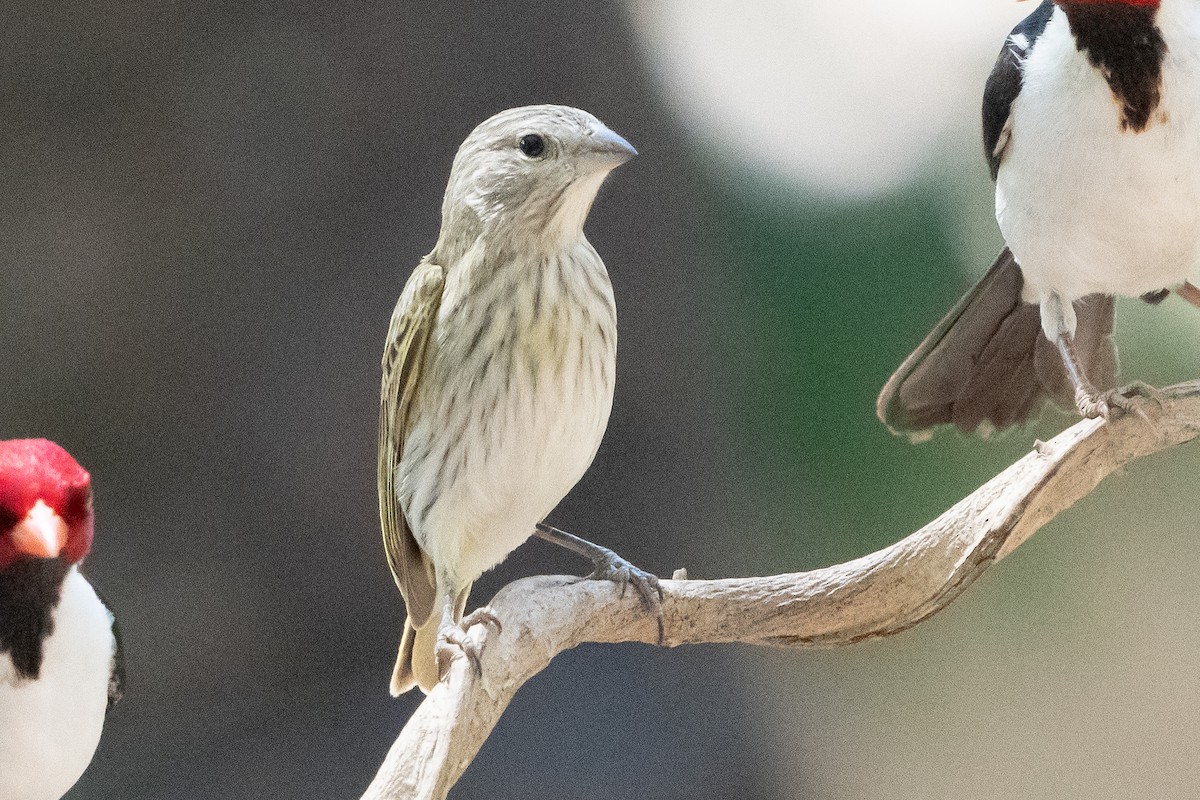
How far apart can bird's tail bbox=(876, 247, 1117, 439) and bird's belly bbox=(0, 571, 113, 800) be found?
0.79 meters

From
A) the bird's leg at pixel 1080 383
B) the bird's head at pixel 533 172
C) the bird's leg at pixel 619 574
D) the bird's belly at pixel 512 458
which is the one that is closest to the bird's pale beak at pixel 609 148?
the bird's head at pixel 533 172

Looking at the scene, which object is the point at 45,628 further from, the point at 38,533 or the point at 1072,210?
the point at 1072,210

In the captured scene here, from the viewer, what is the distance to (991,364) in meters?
1.26

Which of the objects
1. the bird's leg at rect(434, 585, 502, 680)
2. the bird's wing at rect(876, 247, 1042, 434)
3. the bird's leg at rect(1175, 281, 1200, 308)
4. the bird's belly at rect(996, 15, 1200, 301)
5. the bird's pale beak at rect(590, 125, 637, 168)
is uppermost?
the bird's pale beak at rect(590, 125, 637, 168)

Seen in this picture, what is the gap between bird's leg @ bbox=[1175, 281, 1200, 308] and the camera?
1.18m

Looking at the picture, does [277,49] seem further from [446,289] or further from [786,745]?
[786,745]

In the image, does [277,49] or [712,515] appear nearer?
[277,49]

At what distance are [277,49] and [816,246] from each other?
2.07ft

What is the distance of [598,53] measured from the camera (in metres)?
1.33

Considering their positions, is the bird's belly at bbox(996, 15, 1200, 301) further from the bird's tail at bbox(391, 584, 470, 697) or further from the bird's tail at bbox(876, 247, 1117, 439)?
the bird's tail at bbox(391, 584, 470, 697)

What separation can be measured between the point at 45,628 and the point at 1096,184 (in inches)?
36.3

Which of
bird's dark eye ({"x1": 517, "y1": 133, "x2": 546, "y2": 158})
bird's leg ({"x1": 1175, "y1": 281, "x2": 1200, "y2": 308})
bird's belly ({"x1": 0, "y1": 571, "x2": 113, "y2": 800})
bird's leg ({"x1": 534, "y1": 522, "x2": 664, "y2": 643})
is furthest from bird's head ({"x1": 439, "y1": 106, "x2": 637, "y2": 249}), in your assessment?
bird's leg ({"x1": 1175, "y1": 281, "x2": 1200, "y2": 308})

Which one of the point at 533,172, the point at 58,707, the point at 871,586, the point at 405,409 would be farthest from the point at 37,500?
the point at 871,586

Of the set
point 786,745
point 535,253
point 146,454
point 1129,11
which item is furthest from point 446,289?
point 786,745
